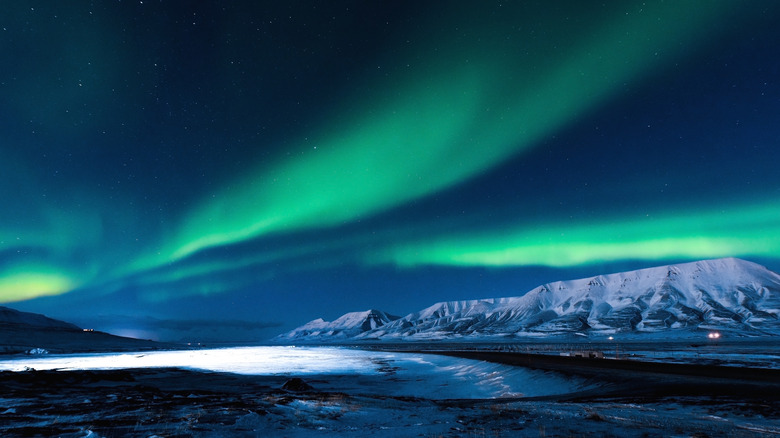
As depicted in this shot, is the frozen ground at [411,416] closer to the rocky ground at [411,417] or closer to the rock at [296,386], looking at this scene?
the rocky ground at [411,417]

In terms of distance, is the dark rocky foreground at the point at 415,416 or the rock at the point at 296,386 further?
the rock at the point at 296,386

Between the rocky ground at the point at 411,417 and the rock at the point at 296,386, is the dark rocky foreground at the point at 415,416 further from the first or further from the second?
the rock at the point at 296,386

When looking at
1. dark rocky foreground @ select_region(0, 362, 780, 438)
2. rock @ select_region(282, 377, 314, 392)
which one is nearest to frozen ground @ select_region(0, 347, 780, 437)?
dark rocky foreground @ select_region(0, 362, 780, 438)

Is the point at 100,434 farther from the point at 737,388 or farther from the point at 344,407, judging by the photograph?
the point at 737,388

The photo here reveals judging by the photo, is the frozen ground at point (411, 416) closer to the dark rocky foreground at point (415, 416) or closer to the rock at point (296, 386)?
the dark rocky foreground at point (415, 416)

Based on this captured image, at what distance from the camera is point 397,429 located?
12773 millimetres

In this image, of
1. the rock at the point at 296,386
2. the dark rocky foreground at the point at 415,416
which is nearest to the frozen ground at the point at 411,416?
the dark rocky foreground at the point at 415,416

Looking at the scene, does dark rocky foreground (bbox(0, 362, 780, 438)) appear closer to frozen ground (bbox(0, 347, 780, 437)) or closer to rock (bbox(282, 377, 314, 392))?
frozen ground (bbox(0, 347, 780, 437))

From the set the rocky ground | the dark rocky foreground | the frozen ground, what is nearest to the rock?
the frozen ground

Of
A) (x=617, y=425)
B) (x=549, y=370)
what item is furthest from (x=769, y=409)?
(x=549, y=370)

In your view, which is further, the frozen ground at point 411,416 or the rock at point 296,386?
the rock at point 296,386

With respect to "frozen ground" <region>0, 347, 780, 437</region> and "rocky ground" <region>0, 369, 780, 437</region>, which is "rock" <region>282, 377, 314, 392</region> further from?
"rocky ground" <region>0, 369, 780, 437</region>

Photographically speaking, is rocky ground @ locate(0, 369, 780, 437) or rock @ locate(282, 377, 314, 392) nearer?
rocky ground @ locate(0, 369, 780, 437)

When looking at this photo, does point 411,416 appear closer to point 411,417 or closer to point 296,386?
point 411,417
